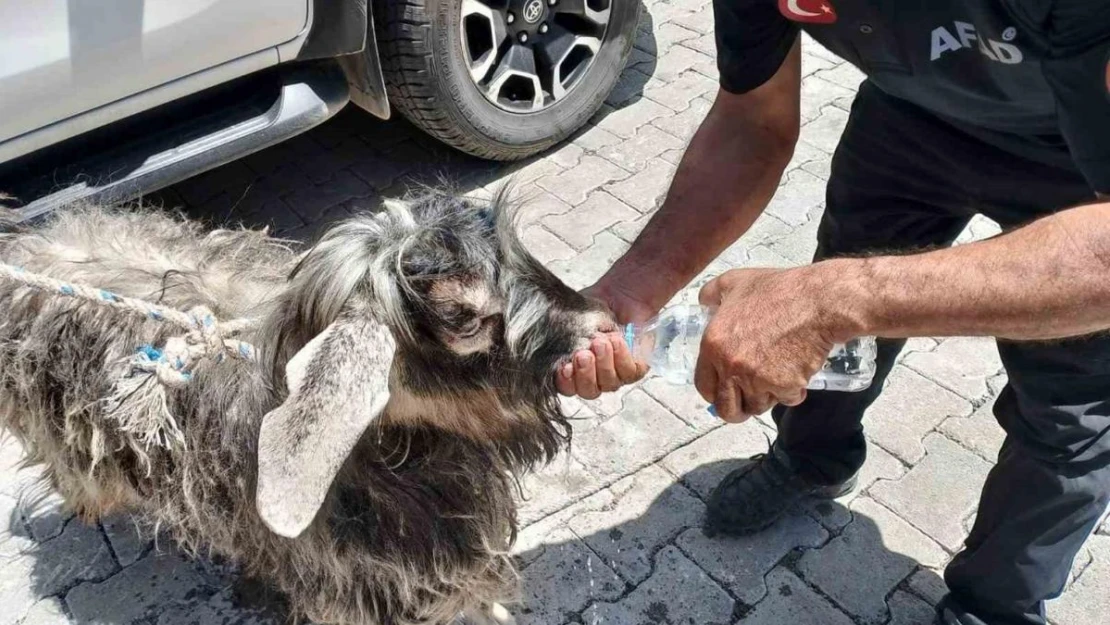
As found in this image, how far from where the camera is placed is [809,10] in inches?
91.5

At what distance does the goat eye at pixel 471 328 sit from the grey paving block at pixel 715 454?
4.98 feet

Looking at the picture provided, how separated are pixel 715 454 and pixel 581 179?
199 centimetres

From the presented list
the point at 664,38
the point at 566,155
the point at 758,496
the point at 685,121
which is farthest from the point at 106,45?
the point at 664,38

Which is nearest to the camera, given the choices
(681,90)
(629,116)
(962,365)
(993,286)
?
(993,286)

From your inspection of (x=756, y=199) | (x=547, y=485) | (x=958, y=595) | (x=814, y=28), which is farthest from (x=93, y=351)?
(x=958, y=595)

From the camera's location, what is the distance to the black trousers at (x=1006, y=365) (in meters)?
2.33

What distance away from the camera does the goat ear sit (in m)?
1.93

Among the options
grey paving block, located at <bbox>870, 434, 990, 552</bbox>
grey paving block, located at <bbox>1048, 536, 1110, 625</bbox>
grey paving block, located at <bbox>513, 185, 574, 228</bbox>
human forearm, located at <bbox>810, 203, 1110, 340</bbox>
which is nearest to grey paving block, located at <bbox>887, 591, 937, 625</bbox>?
grey paving block, located at <bbox>870, 434, 990, 552</bbox>

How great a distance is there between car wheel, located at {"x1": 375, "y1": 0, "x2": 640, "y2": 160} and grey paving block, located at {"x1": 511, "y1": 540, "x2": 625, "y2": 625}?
2288 millimetres

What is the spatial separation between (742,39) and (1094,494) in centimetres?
157

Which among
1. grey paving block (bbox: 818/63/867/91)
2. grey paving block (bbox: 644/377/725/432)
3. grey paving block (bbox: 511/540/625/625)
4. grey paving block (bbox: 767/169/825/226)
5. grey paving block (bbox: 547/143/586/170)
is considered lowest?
grey paving block (bbox: 511/540/625/625)

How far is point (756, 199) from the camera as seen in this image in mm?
2770

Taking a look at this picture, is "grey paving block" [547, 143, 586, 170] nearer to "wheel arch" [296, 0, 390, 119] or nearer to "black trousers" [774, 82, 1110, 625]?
"wheel arch" [296, 0, 390, 119]

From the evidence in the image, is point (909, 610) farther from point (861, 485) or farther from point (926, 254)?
point (926, 254)
